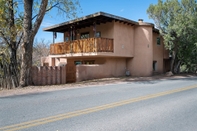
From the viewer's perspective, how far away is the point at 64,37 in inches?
957

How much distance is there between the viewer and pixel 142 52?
65.8 ft

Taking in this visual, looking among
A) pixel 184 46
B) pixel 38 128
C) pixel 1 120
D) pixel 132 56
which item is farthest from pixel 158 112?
pixel 184 46

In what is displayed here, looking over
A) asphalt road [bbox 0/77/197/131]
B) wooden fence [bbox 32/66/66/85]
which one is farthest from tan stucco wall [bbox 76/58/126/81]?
asphalt road [bbox 0/77/197/131]

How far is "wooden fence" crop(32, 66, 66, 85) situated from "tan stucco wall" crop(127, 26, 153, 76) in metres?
9.06

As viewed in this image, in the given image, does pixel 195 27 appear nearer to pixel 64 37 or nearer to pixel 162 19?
pixel 162 19

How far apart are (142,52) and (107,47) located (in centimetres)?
501

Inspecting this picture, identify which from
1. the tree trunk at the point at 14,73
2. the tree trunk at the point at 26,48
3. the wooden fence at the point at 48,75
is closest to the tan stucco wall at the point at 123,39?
the wooden fence at the point at 48,75

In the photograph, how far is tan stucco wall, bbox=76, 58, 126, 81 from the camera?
15.8 m

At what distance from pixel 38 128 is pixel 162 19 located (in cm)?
1981

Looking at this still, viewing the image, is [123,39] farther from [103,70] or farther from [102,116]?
[102,116]

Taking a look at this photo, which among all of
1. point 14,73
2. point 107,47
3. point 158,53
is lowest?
point 14,73

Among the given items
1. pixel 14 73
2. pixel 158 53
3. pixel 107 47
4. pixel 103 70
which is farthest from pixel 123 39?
pixel 14 73

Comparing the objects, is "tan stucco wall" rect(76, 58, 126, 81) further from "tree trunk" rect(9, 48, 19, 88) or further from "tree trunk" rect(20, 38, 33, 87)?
"tree trunk" rect(9, 48, 19, 88)

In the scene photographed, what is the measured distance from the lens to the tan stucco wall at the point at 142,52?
65.5 feet
